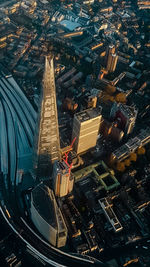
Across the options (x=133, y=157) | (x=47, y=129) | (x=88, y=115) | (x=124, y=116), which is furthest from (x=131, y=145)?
(x=47, y=129)

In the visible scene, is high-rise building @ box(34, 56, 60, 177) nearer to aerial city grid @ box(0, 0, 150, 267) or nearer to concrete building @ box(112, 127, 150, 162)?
aerial city grid @ box(0, 0, 150, 267)

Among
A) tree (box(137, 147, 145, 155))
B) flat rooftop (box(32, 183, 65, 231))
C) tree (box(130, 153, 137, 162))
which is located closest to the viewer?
flat rooftop (box(32, 183, 65, 231))

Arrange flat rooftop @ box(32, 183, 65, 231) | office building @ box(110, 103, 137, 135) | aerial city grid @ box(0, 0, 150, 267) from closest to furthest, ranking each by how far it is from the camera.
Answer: flat rooftop @ box(32, 183, 65, 231), aerial city grid @ box(0, 0, 150, 267), office building @ box(110, 103, 137, 135)

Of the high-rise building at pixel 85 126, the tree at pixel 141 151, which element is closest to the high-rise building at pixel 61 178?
the high-rise building at pixel 85 126

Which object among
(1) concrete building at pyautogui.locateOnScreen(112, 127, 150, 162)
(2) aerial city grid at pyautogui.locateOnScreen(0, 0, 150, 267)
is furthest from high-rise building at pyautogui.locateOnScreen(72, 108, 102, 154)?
(1) concrete building at pyautogui.locateOnScreen(112, 127, 150, 162)

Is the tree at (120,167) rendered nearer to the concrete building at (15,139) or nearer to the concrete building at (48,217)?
the concrete building at (48,217)

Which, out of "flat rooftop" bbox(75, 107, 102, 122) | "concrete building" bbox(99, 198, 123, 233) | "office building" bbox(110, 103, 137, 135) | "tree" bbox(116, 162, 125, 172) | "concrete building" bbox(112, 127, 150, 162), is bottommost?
"concrete building" bbox(99, 198, 123, 233)

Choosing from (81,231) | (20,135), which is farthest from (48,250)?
(20,135)
